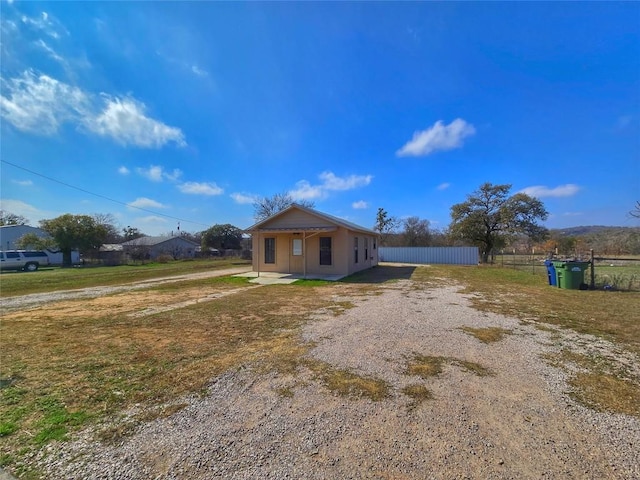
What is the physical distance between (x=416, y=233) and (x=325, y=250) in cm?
2075

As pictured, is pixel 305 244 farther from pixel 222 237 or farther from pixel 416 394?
pixel 222 237

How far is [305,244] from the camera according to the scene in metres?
13.8

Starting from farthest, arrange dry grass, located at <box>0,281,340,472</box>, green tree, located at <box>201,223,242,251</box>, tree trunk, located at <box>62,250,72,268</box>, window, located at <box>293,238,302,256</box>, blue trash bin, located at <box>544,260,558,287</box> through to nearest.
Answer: green tree, located at <box>201,223,242,251</box>, tree trunk, located at <box>62,250,72,268</box>, window, located at <box>293,238,302,256</box>, blue trash bin, located at <box>544,260,558,287</box>, dry grass, located at <box>0,281,340,472</box>

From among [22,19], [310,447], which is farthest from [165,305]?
[22,19]

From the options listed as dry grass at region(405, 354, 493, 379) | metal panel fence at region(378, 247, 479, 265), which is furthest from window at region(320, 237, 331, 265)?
metal panel fence at region(378, 247, 479, 265)

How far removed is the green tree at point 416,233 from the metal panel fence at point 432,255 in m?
6.69

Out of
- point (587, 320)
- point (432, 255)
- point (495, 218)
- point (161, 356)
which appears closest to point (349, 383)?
point (161, 356)

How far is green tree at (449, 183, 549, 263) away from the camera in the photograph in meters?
24.2

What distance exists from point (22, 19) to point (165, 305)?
443 inches

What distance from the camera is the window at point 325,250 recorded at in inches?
562

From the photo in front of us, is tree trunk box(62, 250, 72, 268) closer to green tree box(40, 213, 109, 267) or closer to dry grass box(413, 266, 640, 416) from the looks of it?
green tree box(40, 213, 109, 267)

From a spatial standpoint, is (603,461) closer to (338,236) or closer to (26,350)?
(26,350)

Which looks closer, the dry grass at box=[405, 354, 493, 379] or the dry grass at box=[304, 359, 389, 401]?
the dry grass at box=[304, 359, 389, 401]

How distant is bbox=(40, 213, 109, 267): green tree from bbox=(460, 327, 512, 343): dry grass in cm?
3541
